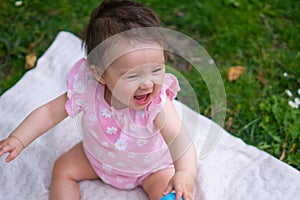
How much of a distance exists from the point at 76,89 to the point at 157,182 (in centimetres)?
37

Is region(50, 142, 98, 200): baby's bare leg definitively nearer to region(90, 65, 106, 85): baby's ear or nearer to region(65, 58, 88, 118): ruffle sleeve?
region(65, 58, 88, 118): ruffle sleeve

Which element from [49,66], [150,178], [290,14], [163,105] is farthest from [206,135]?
[290,14]

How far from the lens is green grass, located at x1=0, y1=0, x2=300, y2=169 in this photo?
185 centimetres

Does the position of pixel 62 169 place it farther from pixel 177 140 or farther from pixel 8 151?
pixel 177 140

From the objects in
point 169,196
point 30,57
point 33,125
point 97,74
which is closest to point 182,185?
point 169,196

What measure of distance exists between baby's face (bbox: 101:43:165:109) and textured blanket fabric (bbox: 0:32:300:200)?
0.27 m

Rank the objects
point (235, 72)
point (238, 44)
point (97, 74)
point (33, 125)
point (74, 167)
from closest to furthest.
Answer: point (97, 74) < point (33, 125) < point (74, 167) < point (235, 72) < point (238, 44)

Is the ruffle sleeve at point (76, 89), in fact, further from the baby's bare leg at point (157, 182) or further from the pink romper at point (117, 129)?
the baby's bare leg at point (157, 182)

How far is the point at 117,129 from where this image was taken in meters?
1.37

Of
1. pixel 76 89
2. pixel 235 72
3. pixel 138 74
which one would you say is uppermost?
pixel 138 74

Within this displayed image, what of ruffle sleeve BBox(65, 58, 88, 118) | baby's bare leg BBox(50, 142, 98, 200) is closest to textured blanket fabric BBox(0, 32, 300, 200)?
baby's bare leg BBox(50, 142, 98, 200)

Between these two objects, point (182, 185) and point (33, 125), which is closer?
point (182, 185)

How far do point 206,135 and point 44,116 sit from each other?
2.01 feet

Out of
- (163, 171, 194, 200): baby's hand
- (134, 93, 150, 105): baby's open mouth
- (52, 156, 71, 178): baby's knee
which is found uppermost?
(134, 93, 150, 105): baby's open mouth
